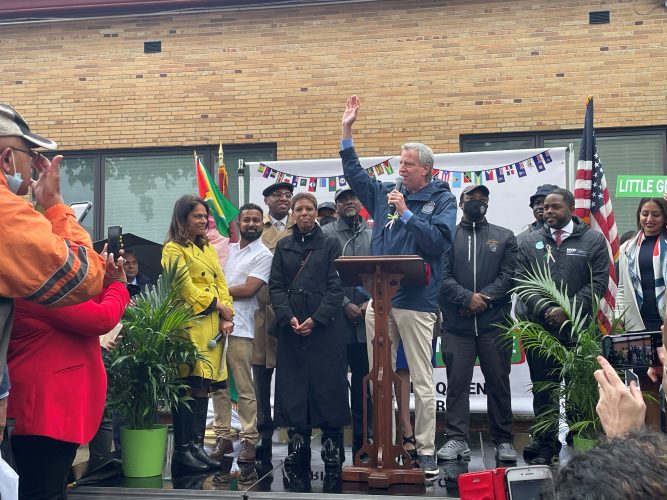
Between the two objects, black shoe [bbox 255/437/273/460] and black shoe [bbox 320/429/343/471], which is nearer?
black shoe [bbox 320/429/343/471]

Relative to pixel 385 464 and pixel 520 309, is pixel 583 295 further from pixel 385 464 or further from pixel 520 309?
pixel 385 464

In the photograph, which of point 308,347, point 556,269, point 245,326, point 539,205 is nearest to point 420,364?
point 308,347

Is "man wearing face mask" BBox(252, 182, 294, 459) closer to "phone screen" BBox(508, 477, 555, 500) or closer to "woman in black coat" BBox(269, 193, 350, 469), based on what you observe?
"woman in black coat" BBox(269, 193, 350, 469)

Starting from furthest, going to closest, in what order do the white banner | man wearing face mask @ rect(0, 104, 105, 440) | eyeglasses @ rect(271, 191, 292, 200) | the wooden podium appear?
the white banner, eyeglasses @ rect(271, 191, 292, 200), the wooden podium, man wearing face mask @ rect(0, 104, 105, 440)

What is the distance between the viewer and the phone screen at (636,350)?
3736 millimetres

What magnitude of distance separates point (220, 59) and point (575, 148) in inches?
198

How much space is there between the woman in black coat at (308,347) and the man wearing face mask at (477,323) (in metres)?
0.88

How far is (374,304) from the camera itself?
19.9 feet

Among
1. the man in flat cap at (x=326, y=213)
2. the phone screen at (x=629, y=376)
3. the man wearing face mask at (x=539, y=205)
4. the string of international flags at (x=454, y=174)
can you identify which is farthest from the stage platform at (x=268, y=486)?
the string of international flags at (x=454, y=174)

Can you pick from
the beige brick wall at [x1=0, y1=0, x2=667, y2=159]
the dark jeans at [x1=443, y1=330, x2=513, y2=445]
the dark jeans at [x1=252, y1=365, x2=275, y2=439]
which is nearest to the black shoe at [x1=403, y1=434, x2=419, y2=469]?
the dark jeans at [x1=443, y1=330, x2=513, y2=445]

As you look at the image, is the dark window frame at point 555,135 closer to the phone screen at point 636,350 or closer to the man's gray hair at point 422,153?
the man's gray hair at point 422,153

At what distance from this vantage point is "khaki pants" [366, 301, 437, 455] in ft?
20.7

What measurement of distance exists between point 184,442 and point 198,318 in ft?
3.21

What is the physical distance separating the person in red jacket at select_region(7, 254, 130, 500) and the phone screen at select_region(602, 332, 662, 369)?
96.7 inches
